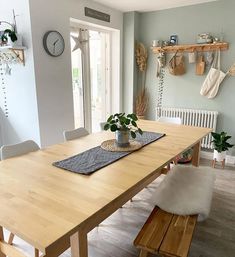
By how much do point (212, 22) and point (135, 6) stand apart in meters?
1.20

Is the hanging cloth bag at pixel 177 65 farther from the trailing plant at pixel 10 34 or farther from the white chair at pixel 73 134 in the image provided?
the trailing plant at pixel 10 34

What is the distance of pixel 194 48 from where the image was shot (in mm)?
3611

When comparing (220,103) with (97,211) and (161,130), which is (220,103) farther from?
(97,211)

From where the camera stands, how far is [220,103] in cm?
362

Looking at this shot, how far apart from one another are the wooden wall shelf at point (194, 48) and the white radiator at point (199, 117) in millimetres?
947

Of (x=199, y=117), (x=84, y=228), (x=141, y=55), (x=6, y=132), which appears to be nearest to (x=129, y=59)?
(x=141, y=55)

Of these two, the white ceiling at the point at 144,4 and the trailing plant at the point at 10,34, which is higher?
the white ceiling at the point at 144,4

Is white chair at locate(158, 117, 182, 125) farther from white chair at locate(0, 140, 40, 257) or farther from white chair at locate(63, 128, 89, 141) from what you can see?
white chair at locate(0, 140, 40, 257)

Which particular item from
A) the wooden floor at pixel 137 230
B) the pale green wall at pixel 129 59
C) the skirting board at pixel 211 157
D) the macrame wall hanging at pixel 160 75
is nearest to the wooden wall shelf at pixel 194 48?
the macrame wall hanging at pixel 160 75

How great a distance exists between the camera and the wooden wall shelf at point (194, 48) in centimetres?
340

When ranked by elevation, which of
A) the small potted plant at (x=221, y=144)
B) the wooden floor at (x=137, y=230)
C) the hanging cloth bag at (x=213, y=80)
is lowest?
the wooden floor at (x=137, y=230)

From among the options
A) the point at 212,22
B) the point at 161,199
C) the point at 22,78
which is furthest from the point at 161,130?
the point at 212,22

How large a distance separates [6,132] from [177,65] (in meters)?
2.81

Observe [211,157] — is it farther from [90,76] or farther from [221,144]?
[90,76]
